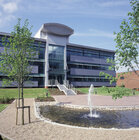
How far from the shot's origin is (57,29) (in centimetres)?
4216

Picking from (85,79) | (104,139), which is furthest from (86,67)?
(104,139)

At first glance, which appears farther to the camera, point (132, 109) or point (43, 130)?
point (132, 109)

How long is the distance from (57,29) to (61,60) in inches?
353

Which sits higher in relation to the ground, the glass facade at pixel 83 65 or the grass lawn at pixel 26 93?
the glass facade at pixel 83 65

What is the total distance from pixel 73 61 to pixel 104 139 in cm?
3941

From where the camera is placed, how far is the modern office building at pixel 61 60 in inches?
1574

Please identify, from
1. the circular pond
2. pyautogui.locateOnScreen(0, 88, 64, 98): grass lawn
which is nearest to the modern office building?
pyautogui.locateOnScreen(0, 88, 64, 98): grass lawn

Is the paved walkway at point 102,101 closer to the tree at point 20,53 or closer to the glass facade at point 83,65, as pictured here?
the tree at point 20,53

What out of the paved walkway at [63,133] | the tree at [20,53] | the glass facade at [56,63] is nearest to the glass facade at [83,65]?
the glass facade at [56,63]

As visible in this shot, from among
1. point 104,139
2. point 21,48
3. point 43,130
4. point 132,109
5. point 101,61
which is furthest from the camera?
point 101,61

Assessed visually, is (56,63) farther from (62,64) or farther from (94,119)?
(94,119)

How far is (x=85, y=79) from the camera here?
4838 centimetres

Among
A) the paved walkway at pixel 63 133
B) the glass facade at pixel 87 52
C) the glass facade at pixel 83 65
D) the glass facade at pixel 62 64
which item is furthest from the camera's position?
the glass facade at pixel 87 52

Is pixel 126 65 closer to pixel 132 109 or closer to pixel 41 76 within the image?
pixel 132 109
